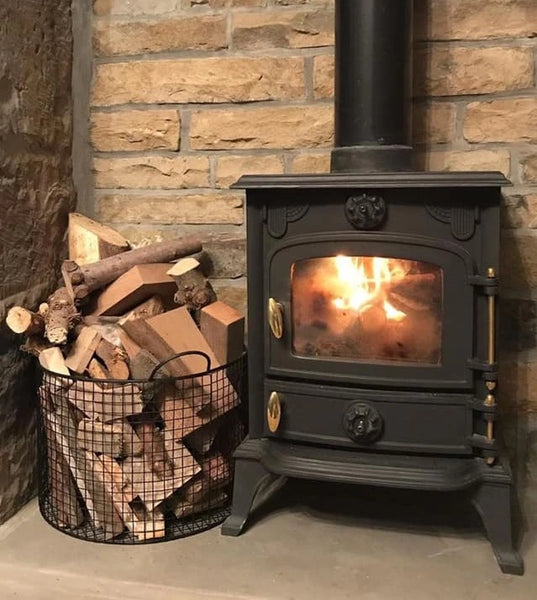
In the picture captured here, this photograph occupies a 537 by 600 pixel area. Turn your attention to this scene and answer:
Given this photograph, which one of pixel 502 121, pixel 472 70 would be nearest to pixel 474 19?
pixel 472 70

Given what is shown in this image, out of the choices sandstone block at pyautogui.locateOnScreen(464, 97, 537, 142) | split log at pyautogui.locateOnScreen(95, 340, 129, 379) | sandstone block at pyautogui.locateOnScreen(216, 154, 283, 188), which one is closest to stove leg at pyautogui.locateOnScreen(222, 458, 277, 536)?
split log at pyautogui.locateOnScreen(95, 340, 129, 379)

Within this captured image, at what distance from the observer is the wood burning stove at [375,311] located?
5.22 ft

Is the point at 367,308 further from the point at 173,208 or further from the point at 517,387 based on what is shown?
the point at 173,208

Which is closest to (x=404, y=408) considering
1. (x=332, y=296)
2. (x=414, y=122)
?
(x=332, y=296)

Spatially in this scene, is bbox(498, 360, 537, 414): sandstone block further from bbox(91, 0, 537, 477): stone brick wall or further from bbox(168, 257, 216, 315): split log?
bbox(168, 257, 216, 315): split log

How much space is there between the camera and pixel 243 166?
2.11 m

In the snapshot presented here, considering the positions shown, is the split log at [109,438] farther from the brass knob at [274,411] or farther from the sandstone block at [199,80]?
the sandstone block at [199,80]

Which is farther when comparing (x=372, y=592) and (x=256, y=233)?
(x=256, y=233)

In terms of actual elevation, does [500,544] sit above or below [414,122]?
below

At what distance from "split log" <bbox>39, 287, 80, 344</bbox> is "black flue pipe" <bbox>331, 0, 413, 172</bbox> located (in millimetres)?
708

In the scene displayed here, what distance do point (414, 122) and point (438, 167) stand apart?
0.43 ft

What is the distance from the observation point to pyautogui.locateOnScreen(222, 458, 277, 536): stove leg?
175 cm

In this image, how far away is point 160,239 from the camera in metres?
2.15

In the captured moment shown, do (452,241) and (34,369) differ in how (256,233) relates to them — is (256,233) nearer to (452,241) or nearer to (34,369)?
(452,241)
